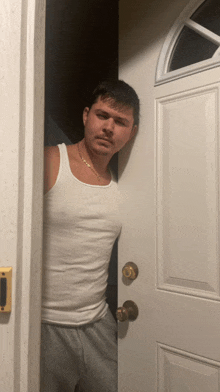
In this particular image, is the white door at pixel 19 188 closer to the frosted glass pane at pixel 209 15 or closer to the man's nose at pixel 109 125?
the man's nose at pixel 109 125

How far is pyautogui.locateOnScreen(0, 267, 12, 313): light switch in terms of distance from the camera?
682 millimetres

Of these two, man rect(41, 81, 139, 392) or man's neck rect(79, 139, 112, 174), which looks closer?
man rect(41, 81, 139, 392)

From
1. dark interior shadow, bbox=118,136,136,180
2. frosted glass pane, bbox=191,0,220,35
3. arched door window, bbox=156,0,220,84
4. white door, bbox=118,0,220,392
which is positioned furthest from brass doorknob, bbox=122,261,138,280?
frosted glass pane, bbox=191,0,220,35

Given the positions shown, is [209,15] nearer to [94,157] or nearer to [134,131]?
[134,131]

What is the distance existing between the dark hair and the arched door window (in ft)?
0.38

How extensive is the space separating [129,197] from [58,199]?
29 centimetres

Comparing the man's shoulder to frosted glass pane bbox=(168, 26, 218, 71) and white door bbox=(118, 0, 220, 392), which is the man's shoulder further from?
frosted glass pane bbox=(168, 26, 218, 71)

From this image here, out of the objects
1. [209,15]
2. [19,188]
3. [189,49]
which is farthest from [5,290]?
[209,15]

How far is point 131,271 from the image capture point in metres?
1.10

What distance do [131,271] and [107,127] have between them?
0.58 meters

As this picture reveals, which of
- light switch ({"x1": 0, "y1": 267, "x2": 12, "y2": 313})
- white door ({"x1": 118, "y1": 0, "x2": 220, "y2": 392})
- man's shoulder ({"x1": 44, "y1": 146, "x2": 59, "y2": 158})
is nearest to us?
light switch ({"x1": 0, "y1": 267, "x2": 12, "y2": 313})

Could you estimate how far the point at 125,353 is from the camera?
112 cm

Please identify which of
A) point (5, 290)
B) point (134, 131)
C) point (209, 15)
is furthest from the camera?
point (134, 131)

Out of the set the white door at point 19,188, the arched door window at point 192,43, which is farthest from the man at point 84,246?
the white door at point 19,188
